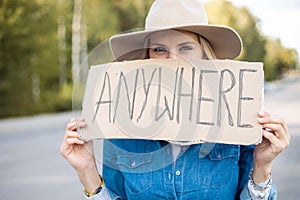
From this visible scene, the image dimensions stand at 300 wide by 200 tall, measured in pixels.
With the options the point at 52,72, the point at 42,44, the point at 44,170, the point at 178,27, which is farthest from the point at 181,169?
the point at 52,72

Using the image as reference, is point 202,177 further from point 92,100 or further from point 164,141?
point 92,100

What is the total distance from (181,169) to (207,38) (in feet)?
1.41

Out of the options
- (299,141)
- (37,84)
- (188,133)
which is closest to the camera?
(188,133)

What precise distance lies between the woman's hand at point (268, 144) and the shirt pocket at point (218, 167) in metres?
0.07

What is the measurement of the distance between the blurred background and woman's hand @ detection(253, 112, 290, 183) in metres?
1.37

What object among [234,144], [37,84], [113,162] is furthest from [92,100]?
[37,84]

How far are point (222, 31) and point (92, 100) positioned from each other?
459 mm

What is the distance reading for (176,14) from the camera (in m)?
1.66

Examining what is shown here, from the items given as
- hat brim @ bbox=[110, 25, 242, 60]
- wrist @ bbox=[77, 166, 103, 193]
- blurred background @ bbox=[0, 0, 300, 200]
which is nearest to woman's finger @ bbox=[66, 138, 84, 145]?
wrist @ bbox=[77, 166, 103, 193]

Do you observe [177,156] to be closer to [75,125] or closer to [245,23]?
[75,125]

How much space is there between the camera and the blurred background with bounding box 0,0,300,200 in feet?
22.7

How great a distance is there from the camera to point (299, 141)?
438 inches

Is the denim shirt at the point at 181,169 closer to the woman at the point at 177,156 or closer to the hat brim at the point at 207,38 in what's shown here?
the woman at the point at 177,156

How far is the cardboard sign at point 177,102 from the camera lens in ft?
5.08
